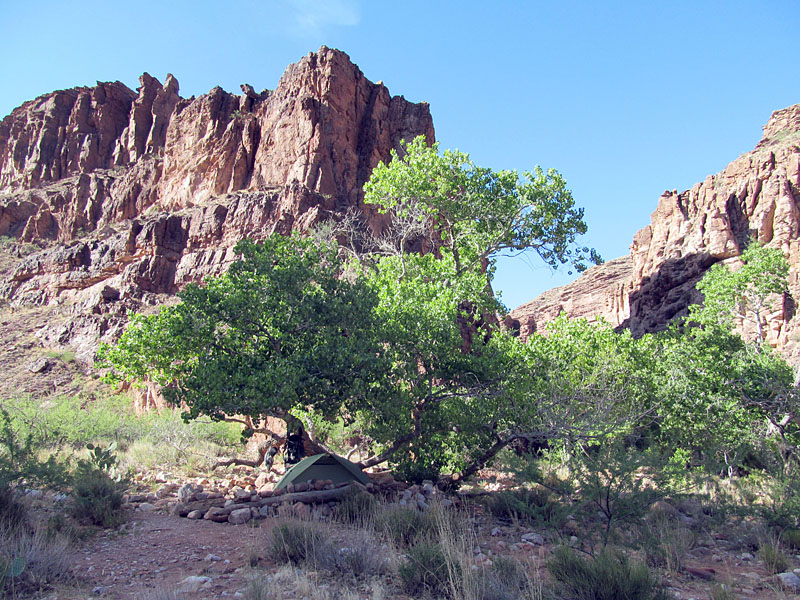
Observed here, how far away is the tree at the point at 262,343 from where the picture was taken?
9078 mm

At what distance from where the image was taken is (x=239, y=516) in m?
8.28

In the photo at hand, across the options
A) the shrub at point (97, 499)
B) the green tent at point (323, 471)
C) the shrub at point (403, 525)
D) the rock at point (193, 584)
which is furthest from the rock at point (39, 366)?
the rock at point (193, 584)

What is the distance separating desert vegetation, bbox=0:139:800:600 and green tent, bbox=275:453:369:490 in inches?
30.2

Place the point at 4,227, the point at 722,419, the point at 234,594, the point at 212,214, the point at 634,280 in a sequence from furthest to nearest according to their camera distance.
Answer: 1. the point at 4,227
2. the point at 634,280
3. the point at 212,214
4. the point at 722,419
5. the point at 234,594

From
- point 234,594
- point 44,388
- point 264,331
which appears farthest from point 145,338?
point 44,388

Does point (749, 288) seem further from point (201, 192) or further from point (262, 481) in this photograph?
point (201, 192)

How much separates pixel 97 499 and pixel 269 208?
41.0 meters

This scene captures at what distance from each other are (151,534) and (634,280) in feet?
193

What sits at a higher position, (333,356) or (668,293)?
(668,293)

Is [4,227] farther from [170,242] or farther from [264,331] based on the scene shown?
[264,331]

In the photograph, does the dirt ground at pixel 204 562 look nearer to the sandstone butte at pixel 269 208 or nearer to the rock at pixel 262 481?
the rock at pixel 262 481

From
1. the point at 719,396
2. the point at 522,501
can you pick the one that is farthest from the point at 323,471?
the point at 719,396

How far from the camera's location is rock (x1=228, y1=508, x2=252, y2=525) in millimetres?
8203

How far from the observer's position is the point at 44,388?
1447 inches
